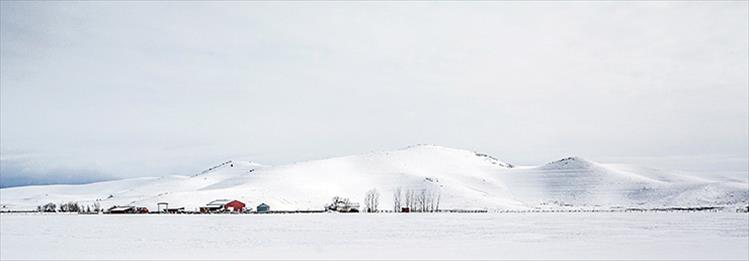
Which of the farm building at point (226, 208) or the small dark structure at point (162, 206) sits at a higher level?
the small dark structure at point (162, 206)

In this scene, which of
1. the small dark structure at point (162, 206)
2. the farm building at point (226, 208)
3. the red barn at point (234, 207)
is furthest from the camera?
the small dark structure at point (162, 206)

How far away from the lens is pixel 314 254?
30.8 m

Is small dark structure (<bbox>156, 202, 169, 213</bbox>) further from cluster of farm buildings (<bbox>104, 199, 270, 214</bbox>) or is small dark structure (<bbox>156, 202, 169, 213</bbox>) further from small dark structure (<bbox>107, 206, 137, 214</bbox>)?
small dark structure (<bbox>107, 206, 137, 214</bbox>)

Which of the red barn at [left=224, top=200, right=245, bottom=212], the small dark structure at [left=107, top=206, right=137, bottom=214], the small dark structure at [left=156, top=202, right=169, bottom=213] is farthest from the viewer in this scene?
the small dark structure at [left=156, top=202, right=169, bottom=213]

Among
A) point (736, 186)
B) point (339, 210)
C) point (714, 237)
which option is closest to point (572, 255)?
point (714, 237)

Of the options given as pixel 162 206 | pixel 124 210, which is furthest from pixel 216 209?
pixel 124 210

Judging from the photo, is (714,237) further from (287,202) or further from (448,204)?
(448,204)

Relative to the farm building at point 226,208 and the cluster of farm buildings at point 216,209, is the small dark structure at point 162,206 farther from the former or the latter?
the farm building at point 226,208

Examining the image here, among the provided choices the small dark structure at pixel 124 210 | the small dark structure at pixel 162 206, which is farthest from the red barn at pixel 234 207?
the small dark structure at pixel 124 210

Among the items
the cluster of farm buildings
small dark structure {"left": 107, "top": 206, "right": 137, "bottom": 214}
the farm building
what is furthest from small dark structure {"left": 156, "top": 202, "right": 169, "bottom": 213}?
the farm building

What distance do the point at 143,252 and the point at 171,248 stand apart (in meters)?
2.55

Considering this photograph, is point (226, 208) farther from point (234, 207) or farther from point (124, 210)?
point (124, 210)

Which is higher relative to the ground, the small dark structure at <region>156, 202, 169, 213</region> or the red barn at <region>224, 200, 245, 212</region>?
the small dark structure at <region>156, 202, 169, 213</region>

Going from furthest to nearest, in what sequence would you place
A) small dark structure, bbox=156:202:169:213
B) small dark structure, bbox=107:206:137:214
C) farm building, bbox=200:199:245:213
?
small dark structure, bbox=156:202:169:213, farm building, bbox=200:199:245:213, small dark structure, bbox=107:206:137:214
